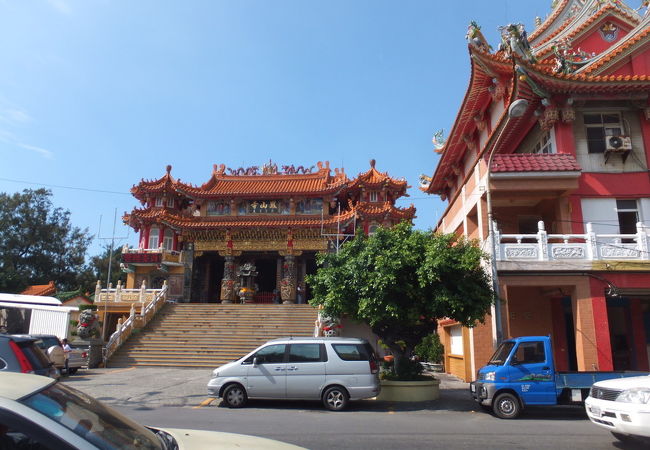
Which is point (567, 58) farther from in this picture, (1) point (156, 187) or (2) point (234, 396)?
(1) point (156, 187)

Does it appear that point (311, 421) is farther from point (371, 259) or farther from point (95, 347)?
point (95, 347)

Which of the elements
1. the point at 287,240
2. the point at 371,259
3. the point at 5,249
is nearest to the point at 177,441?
the point at 371,259

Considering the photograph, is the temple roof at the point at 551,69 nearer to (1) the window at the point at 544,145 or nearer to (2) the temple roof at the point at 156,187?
(1) the window at the point at 544,145

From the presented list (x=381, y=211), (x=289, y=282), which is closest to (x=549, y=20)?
(x=381, y=211)

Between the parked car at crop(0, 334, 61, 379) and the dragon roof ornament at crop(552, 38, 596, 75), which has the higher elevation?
the dragon roof ornament at crop(552, 38, 596, 75)

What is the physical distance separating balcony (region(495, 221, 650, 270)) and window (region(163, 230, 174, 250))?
26.7 m

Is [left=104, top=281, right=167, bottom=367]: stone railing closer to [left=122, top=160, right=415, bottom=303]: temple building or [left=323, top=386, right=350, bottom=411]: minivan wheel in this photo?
[left=122, top=160, right=415, bottom=303]: temple building

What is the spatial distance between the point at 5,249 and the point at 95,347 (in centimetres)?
3308

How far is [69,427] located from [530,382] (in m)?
9.83

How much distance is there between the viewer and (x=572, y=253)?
543 inches

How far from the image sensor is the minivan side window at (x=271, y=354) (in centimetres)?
1129

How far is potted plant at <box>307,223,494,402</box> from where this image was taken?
40.3 ft

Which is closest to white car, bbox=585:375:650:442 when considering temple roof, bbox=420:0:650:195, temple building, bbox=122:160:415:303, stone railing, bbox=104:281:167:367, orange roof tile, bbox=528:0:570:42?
temple roof, bbox=420:0:650:195

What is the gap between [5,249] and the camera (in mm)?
46406
